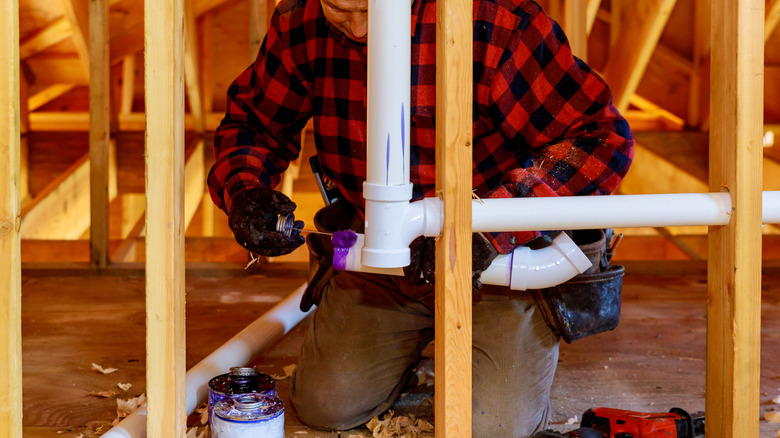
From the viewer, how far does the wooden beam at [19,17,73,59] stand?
3.51 meters

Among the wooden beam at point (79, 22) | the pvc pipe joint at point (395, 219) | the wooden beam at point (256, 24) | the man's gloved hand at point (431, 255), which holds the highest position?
the wooden beam at point (79, 22)

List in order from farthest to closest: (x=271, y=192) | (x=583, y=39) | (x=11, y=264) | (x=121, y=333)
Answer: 1. (x=583, y=39)
2. (x=121, y=333)
3. (x=271, y=192)
4. (x=11, y=264)

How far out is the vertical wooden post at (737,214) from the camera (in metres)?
1.18

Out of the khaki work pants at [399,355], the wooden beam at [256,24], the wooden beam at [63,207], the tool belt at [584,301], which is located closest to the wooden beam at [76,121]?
the wooden beam at [63,207]

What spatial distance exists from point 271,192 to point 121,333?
930 millimetres

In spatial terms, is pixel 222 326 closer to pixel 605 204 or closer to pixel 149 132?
pixel 149 132

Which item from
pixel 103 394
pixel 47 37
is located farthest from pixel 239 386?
pixel 47 37

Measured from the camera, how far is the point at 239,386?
1415 mm

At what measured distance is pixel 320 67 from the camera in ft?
5.32

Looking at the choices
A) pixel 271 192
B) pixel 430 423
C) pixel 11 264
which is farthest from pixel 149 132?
pixel 430 423

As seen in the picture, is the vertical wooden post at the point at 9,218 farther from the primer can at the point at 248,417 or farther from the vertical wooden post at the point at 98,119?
the vertical wooden post at the point at 98,119

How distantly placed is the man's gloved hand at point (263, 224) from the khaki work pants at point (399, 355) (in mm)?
329

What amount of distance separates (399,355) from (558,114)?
1.96 ft

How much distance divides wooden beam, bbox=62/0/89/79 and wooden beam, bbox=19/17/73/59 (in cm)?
3
